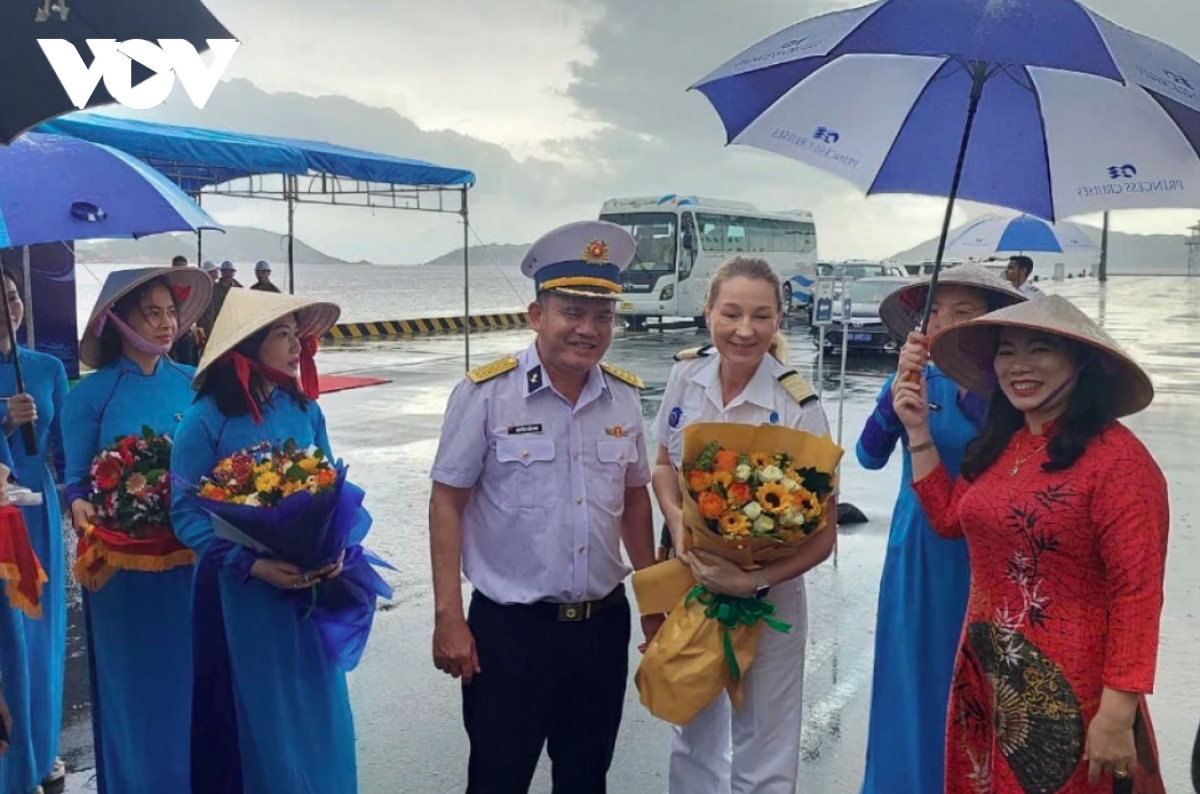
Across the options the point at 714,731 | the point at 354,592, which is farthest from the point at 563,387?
the point at 714,731

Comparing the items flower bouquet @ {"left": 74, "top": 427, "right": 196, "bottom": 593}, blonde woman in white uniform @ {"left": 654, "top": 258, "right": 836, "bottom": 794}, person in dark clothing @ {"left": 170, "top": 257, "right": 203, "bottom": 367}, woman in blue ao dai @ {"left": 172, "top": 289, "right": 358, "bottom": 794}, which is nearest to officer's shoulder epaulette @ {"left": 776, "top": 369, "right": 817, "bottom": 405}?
blonde woman in white uniform @ {"left": 654, "top": 258, "right": 836, "bottom": 794}

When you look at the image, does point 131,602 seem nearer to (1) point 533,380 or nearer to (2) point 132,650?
(2) point 132,650

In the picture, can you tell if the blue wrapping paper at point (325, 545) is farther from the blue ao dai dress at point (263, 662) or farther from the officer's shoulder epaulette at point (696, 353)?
the officer's shoulder epaulette at point (696, 353)

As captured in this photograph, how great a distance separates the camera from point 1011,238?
33.4 ft

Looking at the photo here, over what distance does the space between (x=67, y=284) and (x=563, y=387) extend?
1116 cm

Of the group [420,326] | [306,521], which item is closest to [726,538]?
[306,521]

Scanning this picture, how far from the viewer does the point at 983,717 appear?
96.6 inches

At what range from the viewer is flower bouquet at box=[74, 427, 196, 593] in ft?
10.3

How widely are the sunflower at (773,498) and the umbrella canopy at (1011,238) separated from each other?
24.4 ft

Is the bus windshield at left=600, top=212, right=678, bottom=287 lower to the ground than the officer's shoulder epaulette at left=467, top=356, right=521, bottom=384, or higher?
higher

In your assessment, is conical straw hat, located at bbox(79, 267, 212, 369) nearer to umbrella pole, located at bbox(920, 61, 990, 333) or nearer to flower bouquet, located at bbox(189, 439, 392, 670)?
flower bouquet, located at bbox(189, 439, 392, 670)

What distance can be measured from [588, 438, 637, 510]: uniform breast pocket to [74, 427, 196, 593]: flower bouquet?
1.43 meters

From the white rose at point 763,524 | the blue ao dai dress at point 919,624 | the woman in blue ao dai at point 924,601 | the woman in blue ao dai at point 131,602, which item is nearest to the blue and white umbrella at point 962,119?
the woman in blue ao dai at point 924,601

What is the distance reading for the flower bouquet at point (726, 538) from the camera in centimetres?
249
